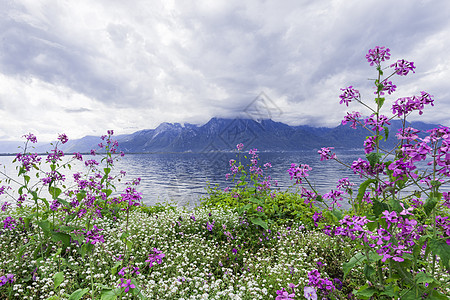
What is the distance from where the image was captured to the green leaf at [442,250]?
6.15ft

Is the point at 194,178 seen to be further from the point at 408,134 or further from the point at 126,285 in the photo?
the point at 408,134

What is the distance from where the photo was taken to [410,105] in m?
2.42

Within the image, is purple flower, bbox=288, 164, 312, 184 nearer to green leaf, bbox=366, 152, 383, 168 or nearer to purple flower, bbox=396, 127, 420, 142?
green leaf, bbox=366, 152, 383, 168

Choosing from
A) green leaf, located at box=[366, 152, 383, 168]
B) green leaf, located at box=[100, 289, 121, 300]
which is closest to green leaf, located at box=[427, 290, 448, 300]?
green leaf, located at box=[366, 152, 383, 168]

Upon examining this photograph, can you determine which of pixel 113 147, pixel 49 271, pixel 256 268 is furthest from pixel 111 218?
pixel 256 268

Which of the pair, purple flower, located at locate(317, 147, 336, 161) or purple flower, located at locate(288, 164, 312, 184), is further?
purple flower, located at locate(288, 164, 312, 184)

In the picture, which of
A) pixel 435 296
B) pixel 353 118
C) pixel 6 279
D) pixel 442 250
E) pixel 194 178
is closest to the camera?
pixel 442 250

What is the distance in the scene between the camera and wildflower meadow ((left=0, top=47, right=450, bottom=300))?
2189 millimetres

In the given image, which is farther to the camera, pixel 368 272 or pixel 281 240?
pixel 281 240

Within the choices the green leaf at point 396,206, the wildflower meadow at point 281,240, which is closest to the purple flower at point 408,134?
the wildflower meadow at point 281,240

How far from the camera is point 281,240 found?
6.43 m

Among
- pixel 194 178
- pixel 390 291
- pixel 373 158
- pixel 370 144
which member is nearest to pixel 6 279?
pixel 390 291

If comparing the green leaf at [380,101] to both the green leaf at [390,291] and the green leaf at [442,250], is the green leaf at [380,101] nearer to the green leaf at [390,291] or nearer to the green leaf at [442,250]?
the green leaf at [442,250]

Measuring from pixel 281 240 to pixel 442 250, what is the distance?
4.90m
